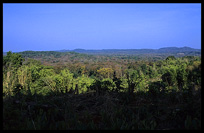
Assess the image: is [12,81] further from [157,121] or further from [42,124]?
[157,121]

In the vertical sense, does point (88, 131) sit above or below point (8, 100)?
below

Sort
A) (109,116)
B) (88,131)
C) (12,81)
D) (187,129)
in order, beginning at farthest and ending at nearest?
(12,81) → (109,116) → (88,131) → (187,129)

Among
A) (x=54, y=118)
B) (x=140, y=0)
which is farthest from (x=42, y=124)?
(x=140, y=0)

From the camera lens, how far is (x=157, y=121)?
2818mm

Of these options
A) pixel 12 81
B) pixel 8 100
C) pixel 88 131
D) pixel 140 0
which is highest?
pixel 140 0

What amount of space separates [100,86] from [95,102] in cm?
96

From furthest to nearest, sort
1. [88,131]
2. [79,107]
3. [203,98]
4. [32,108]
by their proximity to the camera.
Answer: [79,107], [32,108], [203,98], [88,131]

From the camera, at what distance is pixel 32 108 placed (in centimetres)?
323

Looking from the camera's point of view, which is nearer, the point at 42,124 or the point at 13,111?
the point at 42,124

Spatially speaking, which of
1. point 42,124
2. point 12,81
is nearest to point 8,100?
point 12,81

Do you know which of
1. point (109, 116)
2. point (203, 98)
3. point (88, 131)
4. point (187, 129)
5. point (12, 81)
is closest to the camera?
point (187, 129)

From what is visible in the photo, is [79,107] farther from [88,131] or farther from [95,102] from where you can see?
[88,131]

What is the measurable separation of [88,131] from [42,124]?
72cm

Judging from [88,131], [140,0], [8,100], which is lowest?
[88,131]
